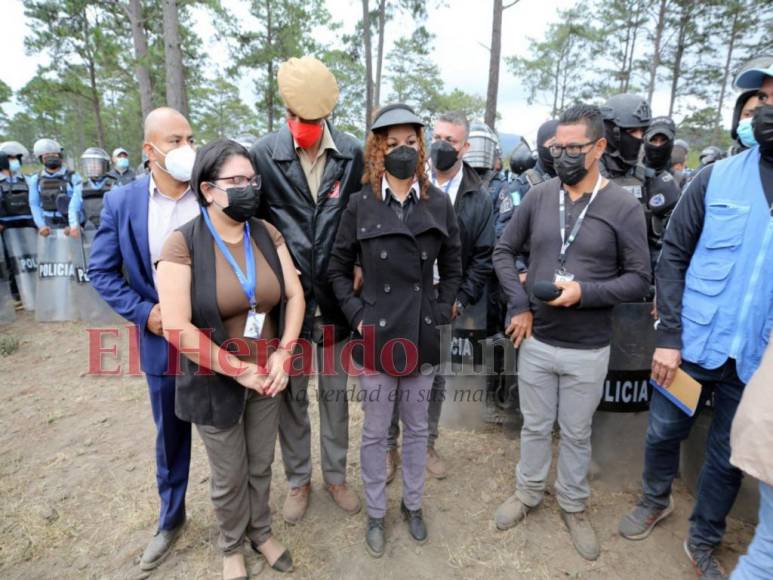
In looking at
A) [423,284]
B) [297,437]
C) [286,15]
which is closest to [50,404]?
[297,437]

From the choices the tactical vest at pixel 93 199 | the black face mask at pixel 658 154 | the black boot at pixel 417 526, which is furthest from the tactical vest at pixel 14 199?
the black face mask at pixel 658 154

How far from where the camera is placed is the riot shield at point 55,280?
270 inches

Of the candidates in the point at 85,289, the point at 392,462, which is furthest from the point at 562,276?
the point at 85,289

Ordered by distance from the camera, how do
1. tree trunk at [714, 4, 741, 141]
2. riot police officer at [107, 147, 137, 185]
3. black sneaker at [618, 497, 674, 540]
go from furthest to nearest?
tree trunk at [714, 4, 741, 141]
riot police officer at [107, 147, 137, 185]
black sneaker at [618, 497, 674, 540]

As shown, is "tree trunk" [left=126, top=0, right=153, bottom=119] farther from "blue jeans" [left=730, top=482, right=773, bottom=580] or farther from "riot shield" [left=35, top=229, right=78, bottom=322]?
"blue jeans" [left=730, top=482, right=773, bottom=580]

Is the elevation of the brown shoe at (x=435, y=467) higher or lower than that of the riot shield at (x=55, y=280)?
lower

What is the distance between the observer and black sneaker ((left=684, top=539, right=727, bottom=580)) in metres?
2.48

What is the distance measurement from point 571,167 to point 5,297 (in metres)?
8.00

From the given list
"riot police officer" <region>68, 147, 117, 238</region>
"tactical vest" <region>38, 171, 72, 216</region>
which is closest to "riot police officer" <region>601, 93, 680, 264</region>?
"riot police officer" <region>68, 147, 117, 238</region>

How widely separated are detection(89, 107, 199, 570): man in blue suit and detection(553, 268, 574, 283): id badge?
2.06 meters

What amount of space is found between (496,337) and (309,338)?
1.60 meters

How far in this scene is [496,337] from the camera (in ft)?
12.1

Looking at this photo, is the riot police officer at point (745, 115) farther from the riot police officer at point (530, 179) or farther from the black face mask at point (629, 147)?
the riot police officer at point (530, 179)

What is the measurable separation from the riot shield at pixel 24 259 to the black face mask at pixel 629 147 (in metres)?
8.34
